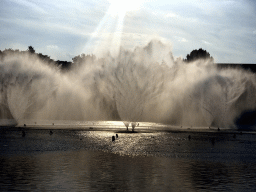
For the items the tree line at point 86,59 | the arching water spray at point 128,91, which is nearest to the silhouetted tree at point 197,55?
the tree line at point 86,59

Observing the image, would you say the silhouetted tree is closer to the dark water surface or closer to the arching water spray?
the arching water spray

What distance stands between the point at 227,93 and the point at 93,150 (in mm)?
61975

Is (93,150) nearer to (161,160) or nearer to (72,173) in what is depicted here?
(161,160)

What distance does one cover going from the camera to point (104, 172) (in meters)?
25.3

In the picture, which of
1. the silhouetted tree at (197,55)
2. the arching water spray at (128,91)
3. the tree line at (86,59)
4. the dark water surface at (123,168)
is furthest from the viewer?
the silhouetted tree at (197,55)

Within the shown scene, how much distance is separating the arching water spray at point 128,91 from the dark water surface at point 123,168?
103ft

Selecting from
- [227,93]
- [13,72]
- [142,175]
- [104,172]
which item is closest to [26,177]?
[104,172]

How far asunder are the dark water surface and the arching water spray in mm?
31488

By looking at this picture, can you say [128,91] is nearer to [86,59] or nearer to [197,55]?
[86,59]

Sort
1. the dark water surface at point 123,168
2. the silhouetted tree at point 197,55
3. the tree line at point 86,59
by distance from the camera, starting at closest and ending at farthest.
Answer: the dark water surface at point 123,168, the tree line at point 86,59, the silhouetted tree at point 197,55

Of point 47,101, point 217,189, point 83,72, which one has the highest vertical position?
point 83,72

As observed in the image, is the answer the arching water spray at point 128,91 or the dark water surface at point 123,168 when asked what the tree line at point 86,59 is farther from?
the dark water surface at point 123,168

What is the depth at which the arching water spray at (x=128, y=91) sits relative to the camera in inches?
3145

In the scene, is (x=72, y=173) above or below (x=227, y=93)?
below
